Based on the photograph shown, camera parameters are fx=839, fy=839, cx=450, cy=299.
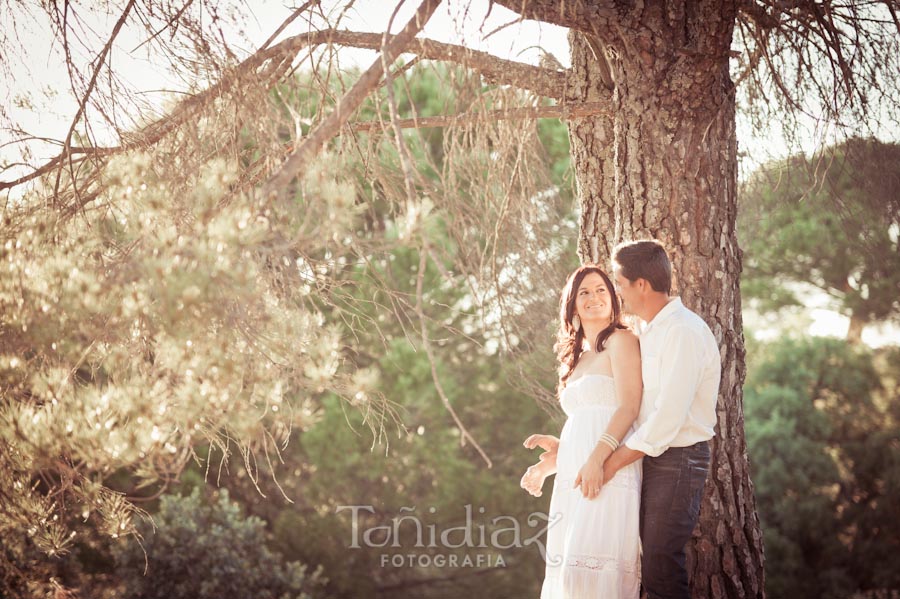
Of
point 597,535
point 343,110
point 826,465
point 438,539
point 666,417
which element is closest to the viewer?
point 343,110

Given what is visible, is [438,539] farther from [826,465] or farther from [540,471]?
[540,471]

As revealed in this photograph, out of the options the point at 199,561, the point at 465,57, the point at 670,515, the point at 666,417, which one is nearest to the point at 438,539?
the point at 199,561

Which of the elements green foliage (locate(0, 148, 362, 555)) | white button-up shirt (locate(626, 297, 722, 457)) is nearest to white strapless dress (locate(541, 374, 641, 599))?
white button-up shirt (locate(626, 297, 722, 457))

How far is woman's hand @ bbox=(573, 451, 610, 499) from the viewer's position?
2283 mm

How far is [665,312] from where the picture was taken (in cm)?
231

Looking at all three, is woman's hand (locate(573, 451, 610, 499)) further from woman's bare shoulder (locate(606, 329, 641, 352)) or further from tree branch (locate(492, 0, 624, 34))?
tree branch (locate(492, 0, 624, 34))

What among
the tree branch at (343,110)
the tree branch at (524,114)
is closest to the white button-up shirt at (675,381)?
the tree branch at (524,114)

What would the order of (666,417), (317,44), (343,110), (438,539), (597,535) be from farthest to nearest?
1. (438,539)
2. (317,44)
3. (597,535)
4. (666,417)
5. (343,110)

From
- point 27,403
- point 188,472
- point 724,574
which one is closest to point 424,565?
point 188,472

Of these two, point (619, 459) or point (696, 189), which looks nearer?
point (619, 459)

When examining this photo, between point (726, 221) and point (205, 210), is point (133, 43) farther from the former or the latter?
point (726, 221)

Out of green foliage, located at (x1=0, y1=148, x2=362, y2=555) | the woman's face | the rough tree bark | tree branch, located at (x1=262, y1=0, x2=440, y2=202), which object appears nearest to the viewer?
green foliage, located at (x1=0, y1=148, x2=362, y2=555)

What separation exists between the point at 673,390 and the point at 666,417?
73mm

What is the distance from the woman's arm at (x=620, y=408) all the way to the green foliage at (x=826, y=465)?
20.8ft
